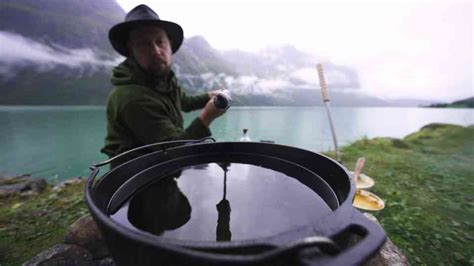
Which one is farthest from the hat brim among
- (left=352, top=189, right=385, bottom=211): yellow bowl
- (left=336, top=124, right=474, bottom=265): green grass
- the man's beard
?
(left=336, top=124, right=474, bottom=265): green grass

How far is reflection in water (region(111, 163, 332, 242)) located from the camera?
2.99 ft

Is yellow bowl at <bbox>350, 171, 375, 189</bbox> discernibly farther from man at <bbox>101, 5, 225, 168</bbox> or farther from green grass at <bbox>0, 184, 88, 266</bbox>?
green grass at <bbox>0, 184, 88, 266</bbox>

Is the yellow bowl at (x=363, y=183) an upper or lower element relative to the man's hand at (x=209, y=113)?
lower

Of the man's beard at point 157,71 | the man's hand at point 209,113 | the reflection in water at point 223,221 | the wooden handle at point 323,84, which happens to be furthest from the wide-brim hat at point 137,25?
the wooden handle at point 323,84

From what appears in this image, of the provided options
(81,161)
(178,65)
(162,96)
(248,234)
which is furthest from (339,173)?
(178,65)

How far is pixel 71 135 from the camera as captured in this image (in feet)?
79.7

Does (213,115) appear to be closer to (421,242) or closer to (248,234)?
(248,234)

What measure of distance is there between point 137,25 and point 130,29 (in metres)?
0.12

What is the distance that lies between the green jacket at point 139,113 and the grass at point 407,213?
4.55ft

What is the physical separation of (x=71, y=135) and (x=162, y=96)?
2841 centimetres

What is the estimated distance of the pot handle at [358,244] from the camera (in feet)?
1.72

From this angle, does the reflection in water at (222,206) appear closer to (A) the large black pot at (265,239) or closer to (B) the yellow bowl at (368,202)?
(A) the large black pot at (265,239)

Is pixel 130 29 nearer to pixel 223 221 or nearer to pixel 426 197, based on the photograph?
pixel 223 221

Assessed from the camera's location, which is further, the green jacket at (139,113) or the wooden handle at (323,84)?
the wooden handle at (323,84)
